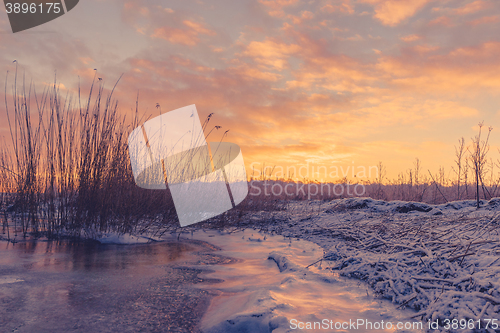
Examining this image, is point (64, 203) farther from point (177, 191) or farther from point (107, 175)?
point (177, 191)

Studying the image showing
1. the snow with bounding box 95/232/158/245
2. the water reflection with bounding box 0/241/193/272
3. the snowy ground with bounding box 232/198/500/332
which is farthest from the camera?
the snow with bounding box 95/232/158/245

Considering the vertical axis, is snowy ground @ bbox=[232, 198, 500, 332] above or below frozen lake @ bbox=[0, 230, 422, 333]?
above

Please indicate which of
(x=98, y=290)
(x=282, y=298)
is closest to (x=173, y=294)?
(x=98, y=290)

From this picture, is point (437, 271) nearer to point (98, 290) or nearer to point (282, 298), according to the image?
point (282, 298)

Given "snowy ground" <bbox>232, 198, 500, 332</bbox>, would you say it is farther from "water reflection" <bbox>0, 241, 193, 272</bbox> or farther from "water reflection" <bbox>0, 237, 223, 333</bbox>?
"water reflection" <bbox>0, 241, 193, 272</bbox>

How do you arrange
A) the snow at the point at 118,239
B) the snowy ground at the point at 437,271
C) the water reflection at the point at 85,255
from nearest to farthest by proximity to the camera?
the snowy ground at the point at 437,271 → the water reflection at the point at 85,255 → the snow at the point at 118,239

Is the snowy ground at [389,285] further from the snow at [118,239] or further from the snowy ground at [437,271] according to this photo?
the snow at [118,239]

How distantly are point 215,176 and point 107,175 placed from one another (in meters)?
2.15

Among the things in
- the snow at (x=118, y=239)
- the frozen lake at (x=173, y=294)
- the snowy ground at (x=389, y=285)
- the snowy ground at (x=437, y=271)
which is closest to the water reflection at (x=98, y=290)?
the frozen lake at (x=173, y=294)

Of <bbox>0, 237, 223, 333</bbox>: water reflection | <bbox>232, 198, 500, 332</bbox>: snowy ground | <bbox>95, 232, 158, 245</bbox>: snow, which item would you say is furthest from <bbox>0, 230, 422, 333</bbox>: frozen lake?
<bbox>95, 232, 158, 245</bbox>: snow

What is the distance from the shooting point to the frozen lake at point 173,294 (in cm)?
151

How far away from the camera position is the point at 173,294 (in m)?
1.95

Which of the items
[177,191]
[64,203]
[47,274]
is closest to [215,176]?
[177,191]

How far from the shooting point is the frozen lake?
1.51m
